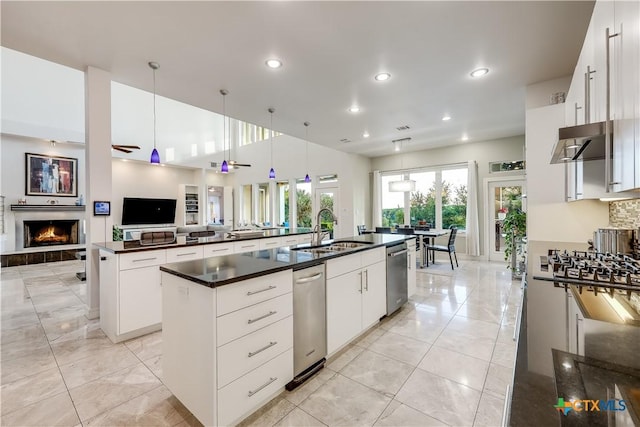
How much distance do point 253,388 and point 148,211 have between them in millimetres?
8596

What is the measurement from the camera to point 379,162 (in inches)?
319

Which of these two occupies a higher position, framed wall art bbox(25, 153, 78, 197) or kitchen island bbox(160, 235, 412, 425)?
framed wall art bbox(25, 153, 78, 197)

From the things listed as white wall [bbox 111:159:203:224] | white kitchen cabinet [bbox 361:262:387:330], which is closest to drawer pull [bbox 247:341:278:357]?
white kitchen cabinet [bbox 361:262:387:330]

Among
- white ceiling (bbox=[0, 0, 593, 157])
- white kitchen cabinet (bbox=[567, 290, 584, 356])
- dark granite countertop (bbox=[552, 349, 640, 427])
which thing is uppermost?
white ceiling (bbox=[0, 0, 593, 157])

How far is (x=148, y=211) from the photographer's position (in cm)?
847

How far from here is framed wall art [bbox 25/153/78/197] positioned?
658 cm

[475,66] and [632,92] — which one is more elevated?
[475,66]

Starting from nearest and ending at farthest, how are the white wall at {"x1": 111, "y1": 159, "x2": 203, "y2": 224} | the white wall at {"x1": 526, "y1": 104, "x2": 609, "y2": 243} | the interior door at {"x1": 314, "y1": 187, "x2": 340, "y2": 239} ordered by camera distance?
the white wall at {"x1": 526, "y1": 104, "x2": 609, "y2": 243} → the interior door at {"x1": 314, "y1": 187, "x2": 340, "y2": 239} → the white wall at {"x1": 111, "y1": 159, "x2": 203, "y2": 224}

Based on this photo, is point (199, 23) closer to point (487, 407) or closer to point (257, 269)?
point (257, 269)

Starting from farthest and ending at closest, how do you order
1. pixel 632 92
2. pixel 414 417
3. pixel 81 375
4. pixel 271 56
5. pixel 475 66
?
pixel 475 66, pixel 271 56, pixel 81 375, pixel 414 417, pixel 632 92

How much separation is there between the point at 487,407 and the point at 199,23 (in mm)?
3585

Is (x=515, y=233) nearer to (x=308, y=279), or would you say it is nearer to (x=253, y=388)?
(x=308, y=279)

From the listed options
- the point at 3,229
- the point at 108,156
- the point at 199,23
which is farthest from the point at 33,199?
the point at 199,23

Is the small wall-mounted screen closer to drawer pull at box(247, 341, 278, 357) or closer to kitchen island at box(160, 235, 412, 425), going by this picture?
kitchen island at box(160, 235, 412, 425)
